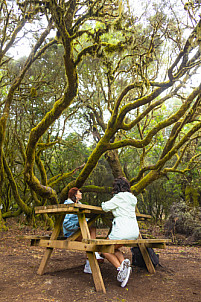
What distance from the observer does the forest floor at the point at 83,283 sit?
9.89 ft

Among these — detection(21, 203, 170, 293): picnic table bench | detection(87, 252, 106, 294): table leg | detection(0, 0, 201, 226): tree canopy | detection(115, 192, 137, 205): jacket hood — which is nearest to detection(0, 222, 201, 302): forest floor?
detection(87, 252, 106, 294): table leg

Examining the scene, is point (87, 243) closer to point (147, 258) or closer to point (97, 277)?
point (97, 277)

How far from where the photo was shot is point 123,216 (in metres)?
3.67

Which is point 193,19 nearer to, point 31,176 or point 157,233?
point 31,176

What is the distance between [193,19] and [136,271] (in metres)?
5.43

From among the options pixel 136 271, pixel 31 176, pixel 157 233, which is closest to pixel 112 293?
pixel 136 271

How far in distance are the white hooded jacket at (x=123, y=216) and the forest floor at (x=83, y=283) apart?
2.22 feet

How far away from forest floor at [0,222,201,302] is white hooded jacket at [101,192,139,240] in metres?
0.68

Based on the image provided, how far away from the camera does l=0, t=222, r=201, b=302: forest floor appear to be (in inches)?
119

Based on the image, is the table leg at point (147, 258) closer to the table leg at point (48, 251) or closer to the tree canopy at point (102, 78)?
the table leg at point (48, 251)

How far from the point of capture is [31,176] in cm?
758

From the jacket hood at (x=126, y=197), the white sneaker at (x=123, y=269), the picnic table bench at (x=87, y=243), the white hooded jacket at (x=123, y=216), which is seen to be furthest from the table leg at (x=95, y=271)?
the jacket hood at (x=126, y=197)

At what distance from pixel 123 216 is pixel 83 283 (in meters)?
1.05

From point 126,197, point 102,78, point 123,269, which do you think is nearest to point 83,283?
point 123,269
